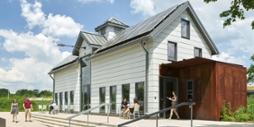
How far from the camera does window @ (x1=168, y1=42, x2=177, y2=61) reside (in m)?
23.3

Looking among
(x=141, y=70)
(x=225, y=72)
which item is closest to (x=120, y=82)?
(x=141, y=70)

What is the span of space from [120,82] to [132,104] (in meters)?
2.88

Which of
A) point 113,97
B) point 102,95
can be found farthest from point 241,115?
point 102,95

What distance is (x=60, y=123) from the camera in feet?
81.1

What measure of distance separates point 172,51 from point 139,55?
6.70ft

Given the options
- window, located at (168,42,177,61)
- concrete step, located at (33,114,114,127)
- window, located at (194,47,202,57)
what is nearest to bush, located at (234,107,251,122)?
window, located at (168,42,177,61)

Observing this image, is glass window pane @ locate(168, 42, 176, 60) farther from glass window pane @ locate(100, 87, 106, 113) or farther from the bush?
glass window pane @ locate(100, 87, 106, 113)

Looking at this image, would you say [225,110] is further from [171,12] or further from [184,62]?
[171,12]

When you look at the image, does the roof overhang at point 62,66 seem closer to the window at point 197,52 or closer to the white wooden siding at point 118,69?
the white wooden siding at point 118,69

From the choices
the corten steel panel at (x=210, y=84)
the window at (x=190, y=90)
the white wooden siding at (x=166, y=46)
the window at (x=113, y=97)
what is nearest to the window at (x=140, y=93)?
the white wooden siding at (x=166, y=46)

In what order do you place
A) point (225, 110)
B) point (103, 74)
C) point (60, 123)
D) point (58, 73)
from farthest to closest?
point (58, 73)
point (103, 74)
point (60, 123)
point (225, 110)

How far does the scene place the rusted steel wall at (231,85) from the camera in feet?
67.5

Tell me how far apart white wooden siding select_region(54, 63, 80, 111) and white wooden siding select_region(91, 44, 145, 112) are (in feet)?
13.5

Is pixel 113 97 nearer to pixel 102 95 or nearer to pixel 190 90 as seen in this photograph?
pixel 102 95
